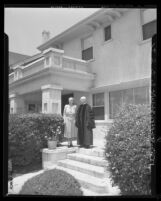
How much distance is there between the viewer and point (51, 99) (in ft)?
23.8

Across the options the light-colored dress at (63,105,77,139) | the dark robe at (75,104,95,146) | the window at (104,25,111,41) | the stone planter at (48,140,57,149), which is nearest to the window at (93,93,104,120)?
the dark robe at (75,104,95,146)

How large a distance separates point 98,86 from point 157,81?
408 centimetres

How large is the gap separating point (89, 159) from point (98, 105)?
2.55m

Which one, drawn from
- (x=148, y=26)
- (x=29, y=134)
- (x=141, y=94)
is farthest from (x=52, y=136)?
(x=148, y=26)

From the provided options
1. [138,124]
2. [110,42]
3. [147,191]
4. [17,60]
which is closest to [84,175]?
[147,191]

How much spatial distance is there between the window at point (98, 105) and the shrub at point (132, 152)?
274cm

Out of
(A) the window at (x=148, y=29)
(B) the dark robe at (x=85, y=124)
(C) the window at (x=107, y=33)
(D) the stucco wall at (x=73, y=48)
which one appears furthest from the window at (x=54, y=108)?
(A) the window at (x=148, y=29)

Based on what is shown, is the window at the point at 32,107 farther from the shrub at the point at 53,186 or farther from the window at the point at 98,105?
the shrub at the point at 53,186

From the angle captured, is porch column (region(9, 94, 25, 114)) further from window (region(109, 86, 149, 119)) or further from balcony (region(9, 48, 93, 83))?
window (region(109, 86, 149, 119))

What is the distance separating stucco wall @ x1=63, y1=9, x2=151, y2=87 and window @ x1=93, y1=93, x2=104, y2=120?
1.79ft

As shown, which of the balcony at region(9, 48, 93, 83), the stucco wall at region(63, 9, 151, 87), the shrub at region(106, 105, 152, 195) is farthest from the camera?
the balcony at region(9, 48, 93, 83)

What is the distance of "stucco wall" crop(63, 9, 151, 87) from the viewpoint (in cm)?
562

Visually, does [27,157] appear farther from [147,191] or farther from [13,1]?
[13,1]

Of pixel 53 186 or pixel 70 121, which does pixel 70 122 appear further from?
pixel 53 186
